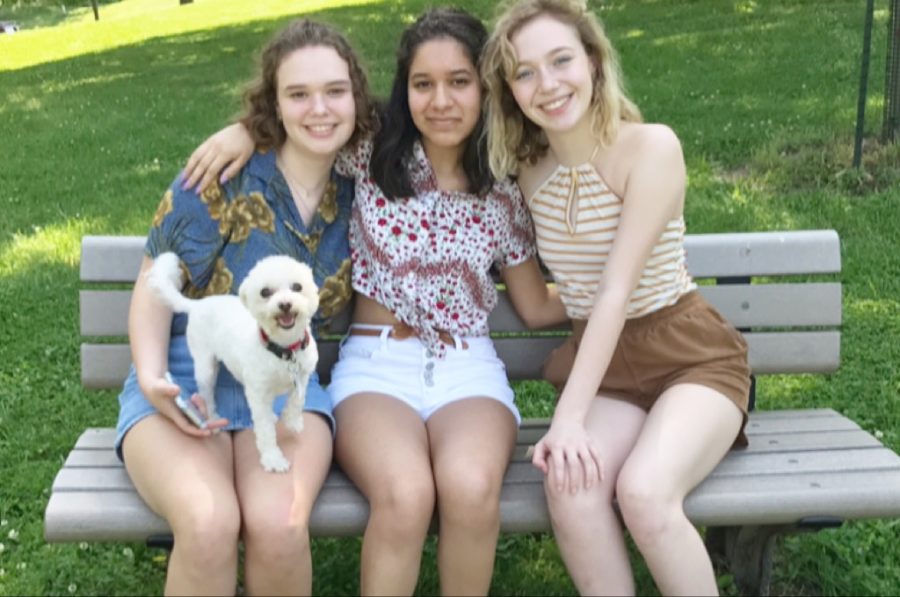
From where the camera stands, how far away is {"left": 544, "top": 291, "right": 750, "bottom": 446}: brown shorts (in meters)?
3.27

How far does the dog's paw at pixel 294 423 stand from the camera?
3.11 meters

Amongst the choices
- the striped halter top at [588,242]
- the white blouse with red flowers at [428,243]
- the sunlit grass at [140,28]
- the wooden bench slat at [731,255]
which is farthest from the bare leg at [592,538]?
the sunlit grass at [140,28]

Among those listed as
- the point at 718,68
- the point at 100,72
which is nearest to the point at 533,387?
the point at 718,68

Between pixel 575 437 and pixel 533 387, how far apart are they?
206 centimetres

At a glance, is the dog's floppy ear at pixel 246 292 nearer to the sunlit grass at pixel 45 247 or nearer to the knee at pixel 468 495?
the knee at pixel 468 495

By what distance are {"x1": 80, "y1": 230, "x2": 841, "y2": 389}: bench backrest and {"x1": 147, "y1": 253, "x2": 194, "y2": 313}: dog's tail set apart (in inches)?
16.1

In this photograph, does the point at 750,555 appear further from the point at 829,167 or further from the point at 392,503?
the point at 829,167

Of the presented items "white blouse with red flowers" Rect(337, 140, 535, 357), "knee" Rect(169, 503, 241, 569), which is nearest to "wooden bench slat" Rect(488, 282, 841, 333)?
"white blouse with red flowers" Rect(337, 140, 535, 357)

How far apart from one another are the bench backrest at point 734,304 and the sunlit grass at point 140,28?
13.9 m

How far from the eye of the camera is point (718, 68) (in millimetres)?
10625

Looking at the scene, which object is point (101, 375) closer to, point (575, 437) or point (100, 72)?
point (575, 437)

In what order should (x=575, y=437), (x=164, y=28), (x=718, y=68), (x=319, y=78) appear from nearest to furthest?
1. (x=575, y=437)
2. (x=319, y=78)
3. (x=718, y=68)
4. (x=164, y=28)

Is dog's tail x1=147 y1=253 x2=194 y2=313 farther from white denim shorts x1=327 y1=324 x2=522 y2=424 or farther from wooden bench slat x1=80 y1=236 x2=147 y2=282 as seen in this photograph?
white denim shorts x1=327 y1=324 x2=522 y2=424

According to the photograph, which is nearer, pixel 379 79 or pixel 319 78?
pixel 319 78
